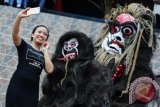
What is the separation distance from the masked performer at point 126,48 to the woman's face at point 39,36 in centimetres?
46

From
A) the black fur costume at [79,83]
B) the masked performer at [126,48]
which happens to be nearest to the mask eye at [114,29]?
the masked performer at [126,48]

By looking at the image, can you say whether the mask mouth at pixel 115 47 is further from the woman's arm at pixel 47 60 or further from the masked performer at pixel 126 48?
the woman's arm at pixel 47 60

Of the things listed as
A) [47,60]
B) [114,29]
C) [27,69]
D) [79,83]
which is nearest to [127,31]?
[114,29]

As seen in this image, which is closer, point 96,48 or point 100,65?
point 100,65

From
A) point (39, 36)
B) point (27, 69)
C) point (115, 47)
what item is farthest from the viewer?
point (115, 47)

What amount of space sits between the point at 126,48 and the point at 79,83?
46cm

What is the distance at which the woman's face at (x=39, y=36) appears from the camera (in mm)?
2781

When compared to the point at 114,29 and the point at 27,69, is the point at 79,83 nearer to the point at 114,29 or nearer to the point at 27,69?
the point at 27,69

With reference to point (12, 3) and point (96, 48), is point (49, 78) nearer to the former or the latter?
point (96, 48)

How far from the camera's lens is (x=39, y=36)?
2787 millimetres

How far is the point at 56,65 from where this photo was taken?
2.96 meters

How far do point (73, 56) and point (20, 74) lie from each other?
1.50 ft

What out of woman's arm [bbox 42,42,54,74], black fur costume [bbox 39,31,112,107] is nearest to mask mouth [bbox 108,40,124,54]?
black fur costume [bbox 39,31,112,107]

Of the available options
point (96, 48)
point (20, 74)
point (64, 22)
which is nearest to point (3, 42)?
point (64, 22)
